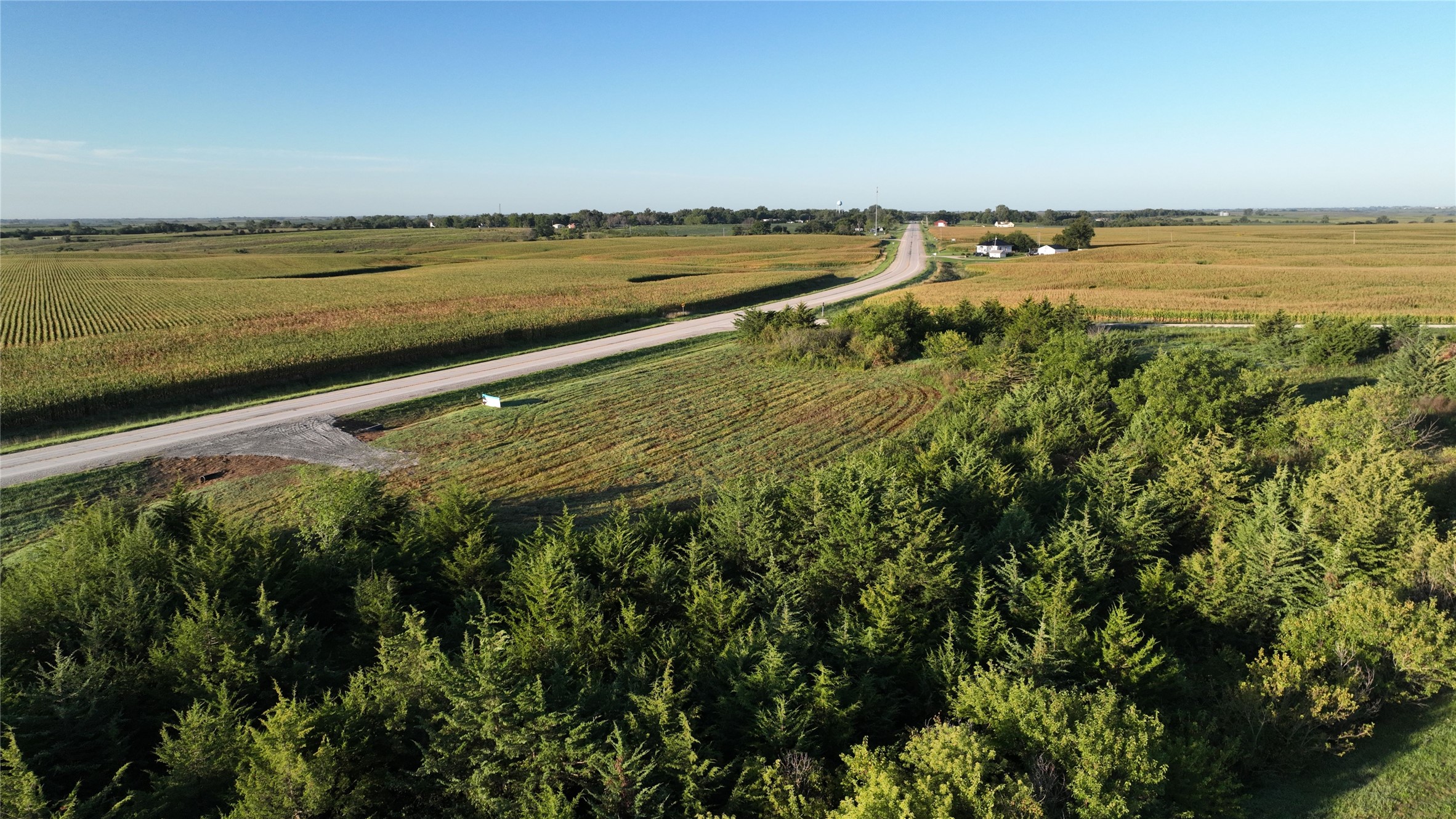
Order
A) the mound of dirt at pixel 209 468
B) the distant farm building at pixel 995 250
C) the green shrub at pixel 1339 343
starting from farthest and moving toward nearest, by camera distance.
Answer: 1. the distant farm building at pixel 995 250
2. the green shrub at pixel 1339 343
3. the mound of dirt at pixel 209 468

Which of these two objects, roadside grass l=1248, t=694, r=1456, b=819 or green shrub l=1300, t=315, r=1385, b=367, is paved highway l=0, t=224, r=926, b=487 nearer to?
roadside grass l=1248, t=694, r=1456, b=819

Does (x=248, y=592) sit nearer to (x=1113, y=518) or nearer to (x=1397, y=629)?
(x=1113, y=518)

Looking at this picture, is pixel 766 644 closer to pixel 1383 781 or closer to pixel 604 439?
pixel 1383 781

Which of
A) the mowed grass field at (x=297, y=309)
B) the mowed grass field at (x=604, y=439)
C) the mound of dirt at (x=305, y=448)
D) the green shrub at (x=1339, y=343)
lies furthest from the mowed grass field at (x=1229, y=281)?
the mound of dirt at (x=305, y=448)

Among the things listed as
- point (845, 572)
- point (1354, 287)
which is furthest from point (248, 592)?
point (1354, 287)

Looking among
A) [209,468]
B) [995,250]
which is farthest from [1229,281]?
[209,468]

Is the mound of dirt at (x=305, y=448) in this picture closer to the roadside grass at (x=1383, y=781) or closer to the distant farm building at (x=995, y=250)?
the roadside grass at (x=1383, y=781)

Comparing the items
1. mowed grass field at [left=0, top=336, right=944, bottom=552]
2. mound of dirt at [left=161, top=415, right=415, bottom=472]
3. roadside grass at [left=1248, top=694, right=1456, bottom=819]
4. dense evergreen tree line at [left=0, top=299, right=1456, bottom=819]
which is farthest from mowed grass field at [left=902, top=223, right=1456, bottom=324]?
mound of dirt at [left=161, top=415, right=415, bottom=472]
